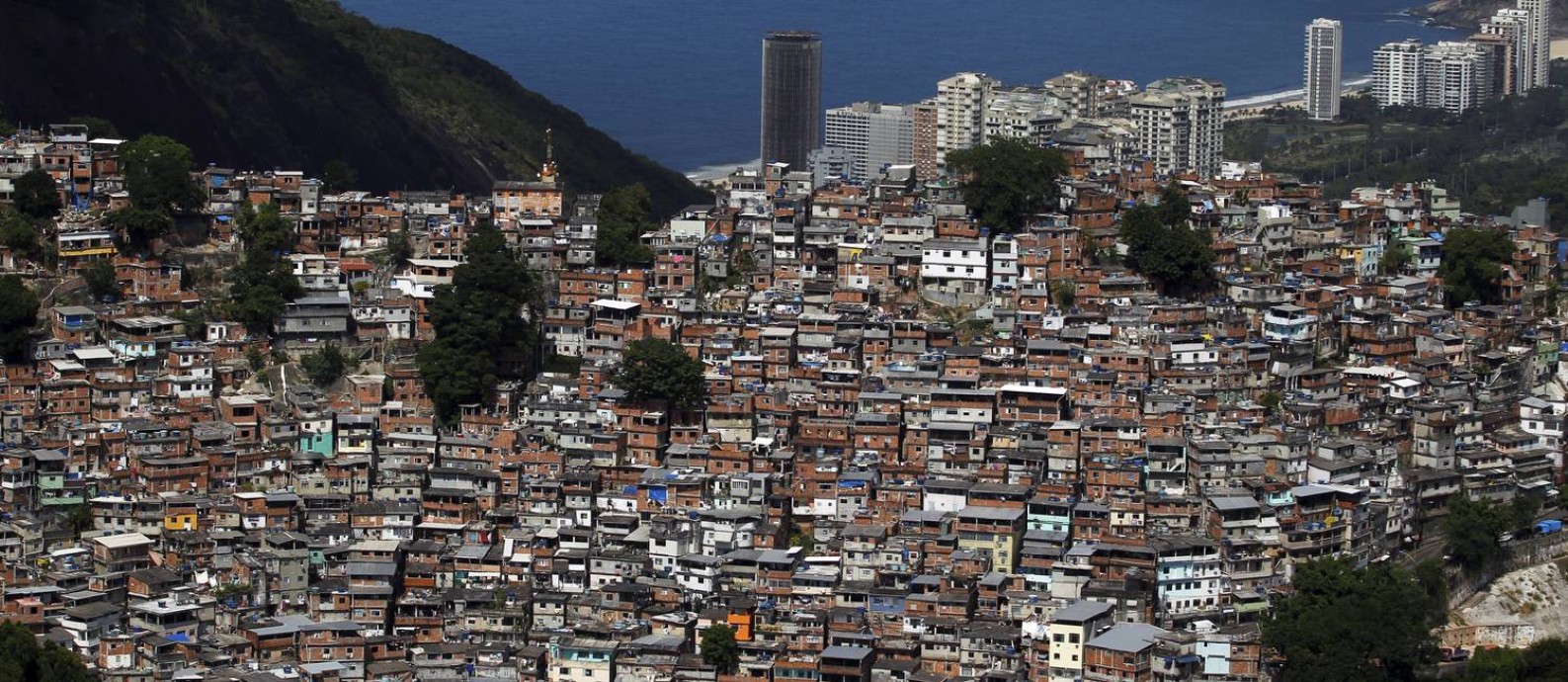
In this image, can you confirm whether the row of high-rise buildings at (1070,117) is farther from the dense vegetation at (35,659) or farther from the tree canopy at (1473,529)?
the dense vegetation at (35,659)

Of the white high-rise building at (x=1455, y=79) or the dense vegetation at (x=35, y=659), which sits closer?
the dense vegetation at (x=35, y=659)

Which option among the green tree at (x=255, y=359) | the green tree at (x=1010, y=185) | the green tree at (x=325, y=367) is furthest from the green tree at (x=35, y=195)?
the green tree at (x=1010, y=185)

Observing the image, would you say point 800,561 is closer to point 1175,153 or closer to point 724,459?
point 724,459

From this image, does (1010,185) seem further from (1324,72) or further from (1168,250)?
(1324,72)

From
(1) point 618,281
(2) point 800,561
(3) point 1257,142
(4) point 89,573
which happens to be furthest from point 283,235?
(3) point 1257,142

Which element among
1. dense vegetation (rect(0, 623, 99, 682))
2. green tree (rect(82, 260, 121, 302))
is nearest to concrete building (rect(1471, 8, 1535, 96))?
green tree (rect(82, 260, 121, 302))

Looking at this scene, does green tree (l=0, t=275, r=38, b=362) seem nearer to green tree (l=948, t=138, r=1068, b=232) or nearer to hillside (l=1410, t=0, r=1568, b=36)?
green tree (l=948, t=138, r=1068, b=232)
